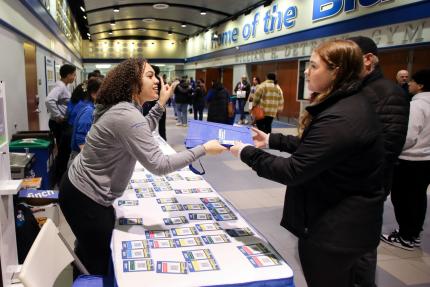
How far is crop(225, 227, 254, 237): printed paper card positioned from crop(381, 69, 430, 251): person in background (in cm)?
200

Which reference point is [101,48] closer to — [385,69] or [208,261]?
[385,69]

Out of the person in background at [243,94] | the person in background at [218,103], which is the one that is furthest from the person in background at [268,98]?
the person in background at [243,94]

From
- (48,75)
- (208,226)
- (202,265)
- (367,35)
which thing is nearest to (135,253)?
(202,265)

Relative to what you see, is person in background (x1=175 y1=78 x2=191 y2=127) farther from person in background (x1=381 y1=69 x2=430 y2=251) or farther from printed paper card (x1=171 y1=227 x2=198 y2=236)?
printed paper card (x1=171 y1=227 x2=198 y2=236)

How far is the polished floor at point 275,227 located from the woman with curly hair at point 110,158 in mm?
244

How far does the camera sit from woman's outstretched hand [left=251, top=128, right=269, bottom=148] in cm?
210

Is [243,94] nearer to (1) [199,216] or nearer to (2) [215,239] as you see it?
(1) [199,216]

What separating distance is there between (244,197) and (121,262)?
316 cm

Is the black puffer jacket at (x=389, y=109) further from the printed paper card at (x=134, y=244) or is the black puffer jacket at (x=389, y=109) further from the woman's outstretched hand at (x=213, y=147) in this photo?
the printed paper card at (x=134, y=244)

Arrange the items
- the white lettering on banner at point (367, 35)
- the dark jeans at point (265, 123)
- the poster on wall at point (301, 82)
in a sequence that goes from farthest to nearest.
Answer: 1. the poster on wall at point (301, 82)
2. the dark jeans at point (265, 123)
3. the white lettering on banner at point (367, 35)

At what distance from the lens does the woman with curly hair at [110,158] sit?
1.62 metres

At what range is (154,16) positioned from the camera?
1830 centimetres

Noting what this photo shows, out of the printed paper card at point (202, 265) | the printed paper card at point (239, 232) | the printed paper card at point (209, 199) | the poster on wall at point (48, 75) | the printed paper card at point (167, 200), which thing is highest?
the poster on wall at point (48, 75)

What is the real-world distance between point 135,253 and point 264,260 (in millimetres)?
531
